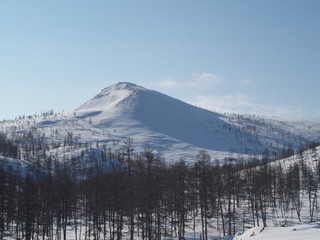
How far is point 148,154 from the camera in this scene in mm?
34875

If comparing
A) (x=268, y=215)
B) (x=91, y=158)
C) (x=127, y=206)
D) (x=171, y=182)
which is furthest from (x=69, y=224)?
(x=91, y=158)

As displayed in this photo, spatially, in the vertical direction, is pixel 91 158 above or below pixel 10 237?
above

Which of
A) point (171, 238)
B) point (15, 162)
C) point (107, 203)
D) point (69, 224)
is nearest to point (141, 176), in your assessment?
point (107, 203)

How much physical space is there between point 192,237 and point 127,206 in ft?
72.7

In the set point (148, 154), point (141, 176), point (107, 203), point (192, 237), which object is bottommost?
point (192, 237)

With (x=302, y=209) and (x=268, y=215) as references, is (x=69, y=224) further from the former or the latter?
(x=302, y=209)

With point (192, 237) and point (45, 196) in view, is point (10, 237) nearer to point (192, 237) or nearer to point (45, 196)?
point (45, 196)

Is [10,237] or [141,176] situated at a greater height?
[141,176]

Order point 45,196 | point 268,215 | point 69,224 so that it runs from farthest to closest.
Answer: point 268,215 → point 69,224 → point 45,196

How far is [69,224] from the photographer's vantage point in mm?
65250

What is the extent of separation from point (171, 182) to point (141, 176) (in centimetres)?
2235

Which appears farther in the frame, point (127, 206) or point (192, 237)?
point (192, 237)

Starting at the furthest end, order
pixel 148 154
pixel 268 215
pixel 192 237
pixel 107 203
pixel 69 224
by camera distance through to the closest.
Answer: pixel 268 215
pixel 69 224
pixel 192 237
pixel 107 203
pixel 148 154

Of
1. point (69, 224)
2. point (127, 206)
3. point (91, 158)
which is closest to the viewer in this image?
point (127, 206)
